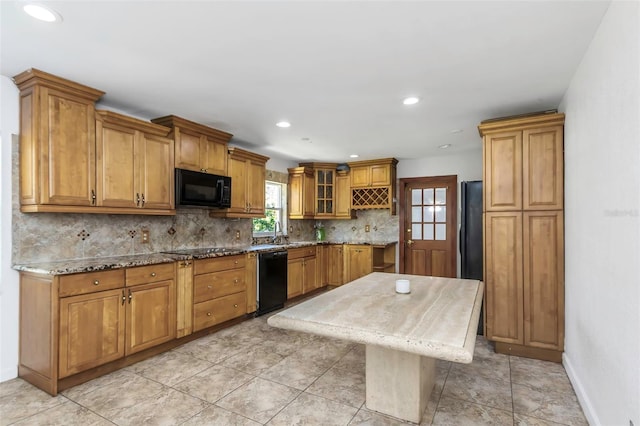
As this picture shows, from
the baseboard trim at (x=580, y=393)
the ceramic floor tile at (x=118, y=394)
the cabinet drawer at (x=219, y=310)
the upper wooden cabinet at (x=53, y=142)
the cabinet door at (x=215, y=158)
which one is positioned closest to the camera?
the baseboard trim at (x=580, y=393)

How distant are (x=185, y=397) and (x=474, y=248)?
Answer: 323 centimetres

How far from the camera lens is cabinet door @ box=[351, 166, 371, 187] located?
19.5 ft

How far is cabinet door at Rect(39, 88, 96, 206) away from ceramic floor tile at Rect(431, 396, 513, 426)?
317 cm

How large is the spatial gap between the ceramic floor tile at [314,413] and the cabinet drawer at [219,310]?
1607 millimetres

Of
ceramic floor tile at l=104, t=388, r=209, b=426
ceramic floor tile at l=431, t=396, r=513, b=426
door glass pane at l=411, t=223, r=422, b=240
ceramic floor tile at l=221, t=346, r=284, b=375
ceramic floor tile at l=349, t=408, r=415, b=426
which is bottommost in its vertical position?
ceramic floor tile at l=221, t=346, r=284, b=375

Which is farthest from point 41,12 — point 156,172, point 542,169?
point 542,169

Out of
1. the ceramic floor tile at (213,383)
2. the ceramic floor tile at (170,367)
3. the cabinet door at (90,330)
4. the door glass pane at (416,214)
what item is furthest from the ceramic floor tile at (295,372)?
the door glass pane at (416,214)

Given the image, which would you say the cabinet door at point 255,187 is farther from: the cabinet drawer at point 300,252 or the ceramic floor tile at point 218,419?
the ceramic floor tile at point 218,419

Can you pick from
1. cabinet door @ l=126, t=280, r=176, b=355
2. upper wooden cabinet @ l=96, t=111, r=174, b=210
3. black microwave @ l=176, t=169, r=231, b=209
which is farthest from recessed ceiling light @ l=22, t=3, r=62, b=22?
cabinet door @ l=126, t=280, r=176, b=355

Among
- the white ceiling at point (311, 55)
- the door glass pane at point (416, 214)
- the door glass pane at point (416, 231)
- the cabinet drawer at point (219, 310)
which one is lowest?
the cabinet drawer at point (219, 310)

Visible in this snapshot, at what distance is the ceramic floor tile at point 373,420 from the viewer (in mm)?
2021

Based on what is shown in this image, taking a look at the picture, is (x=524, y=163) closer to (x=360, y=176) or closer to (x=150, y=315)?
(x=360, y=176)

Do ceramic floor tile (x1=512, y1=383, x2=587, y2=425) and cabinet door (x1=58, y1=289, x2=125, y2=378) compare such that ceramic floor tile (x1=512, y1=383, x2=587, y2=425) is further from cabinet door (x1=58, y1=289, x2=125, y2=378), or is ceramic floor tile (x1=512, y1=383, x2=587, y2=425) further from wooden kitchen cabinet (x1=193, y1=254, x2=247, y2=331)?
cabinet door (x1=58, y1=289, x2=125, y2=378)

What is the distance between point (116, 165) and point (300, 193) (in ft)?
10.7
